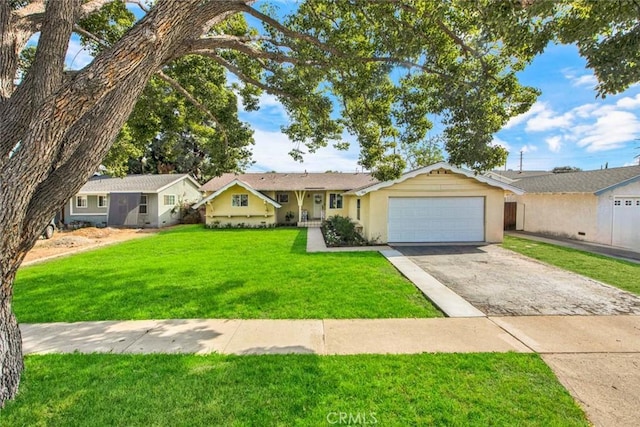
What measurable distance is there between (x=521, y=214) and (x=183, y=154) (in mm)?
33727

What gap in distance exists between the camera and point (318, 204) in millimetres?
23938

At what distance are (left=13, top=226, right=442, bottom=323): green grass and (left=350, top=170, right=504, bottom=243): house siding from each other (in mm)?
2799

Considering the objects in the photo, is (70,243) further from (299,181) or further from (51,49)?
(299,181)

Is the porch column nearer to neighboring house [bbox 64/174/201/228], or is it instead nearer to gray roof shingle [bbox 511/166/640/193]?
neighboring house [bbox 64/174/201/228]

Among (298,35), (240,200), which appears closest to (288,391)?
(298,35)

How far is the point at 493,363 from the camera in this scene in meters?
3.77

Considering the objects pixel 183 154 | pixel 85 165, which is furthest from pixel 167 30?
pixel 183 154

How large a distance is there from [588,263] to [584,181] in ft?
27.6

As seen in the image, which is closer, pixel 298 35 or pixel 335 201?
pixel 298 35

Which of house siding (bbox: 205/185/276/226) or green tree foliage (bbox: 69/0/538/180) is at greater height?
green tree foliage (bbox: 69/0/538/180)

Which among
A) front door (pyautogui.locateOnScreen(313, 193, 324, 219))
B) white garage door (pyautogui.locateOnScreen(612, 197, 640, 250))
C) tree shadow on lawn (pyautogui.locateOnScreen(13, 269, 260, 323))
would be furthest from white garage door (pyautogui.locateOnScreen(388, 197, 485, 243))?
front door (pyautogui.locateOnScreen(313, 193, 324, 219))

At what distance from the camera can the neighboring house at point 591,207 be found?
13.1 metres

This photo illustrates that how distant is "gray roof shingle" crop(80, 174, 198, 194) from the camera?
2198 cm

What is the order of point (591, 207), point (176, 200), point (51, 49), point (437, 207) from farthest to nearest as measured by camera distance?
point (176, 200) < point (591, 207) < point (437, 207) < point (51, 49)
